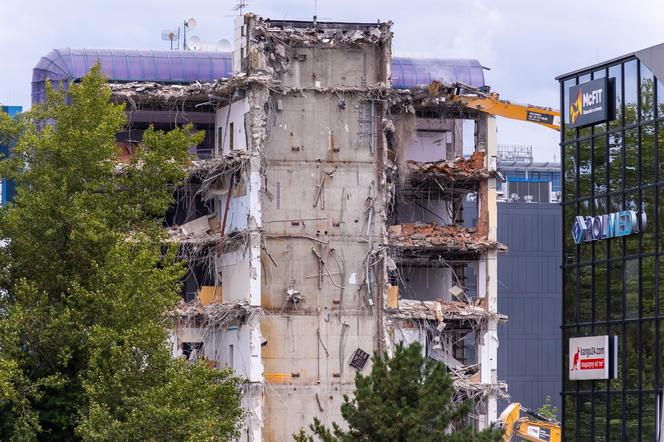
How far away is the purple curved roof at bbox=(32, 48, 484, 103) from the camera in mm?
94812

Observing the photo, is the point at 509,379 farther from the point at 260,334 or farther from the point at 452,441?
the point at 452,441

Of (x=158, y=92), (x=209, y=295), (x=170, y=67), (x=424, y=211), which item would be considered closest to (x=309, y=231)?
(x=209, y=295)

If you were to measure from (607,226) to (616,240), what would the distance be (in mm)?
643

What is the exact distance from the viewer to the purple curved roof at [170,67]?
311ft

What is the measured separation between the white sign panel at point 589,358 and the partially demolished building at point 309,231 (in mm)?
14340

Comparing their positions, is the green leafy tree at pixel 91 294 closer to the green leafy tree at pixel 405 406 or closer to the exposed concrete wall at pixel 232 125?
the green leafy tree at pixel 405 406

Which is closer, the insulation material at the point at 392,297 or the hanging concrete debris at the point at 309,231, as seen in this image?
the hanging concrete debris at the point at 309,231

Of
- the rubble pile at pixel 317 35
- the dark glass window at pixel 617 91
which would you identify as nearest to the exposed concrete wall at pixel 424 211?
the rubble pile at pixel 317 35

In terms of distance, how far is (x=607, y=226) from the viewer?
71.9 metres

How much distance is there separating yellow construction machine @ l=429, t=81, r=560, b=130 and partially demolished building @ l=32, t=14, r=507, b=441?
0.48 meters

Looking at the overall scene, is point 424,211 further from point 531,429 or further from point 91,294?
point 91,294

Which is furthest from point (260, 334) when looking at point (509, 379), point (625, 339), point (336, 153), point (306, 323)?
point (509, 379)

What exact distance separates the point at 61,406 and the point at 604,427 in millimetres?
20540

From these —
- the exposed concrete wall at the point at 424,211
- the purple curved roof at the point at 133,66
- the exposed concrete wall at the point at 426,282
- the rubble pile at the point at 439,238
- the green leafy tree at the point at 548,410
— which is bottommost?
the green leafy tree at the point at 548,410
